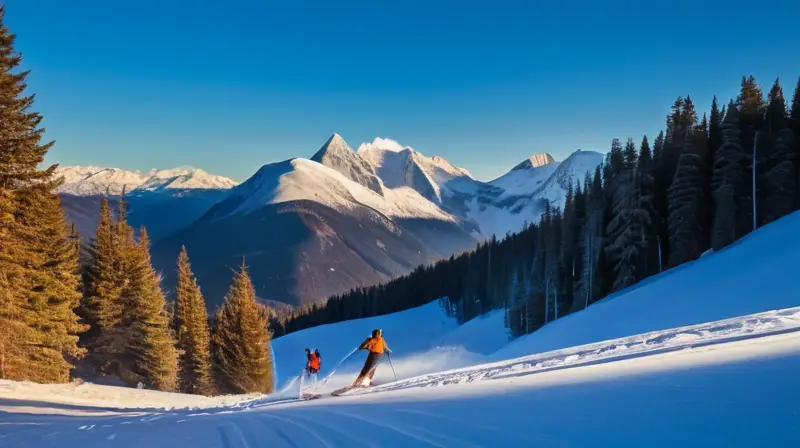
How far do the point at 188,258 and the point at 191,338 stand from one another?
20.8 ft

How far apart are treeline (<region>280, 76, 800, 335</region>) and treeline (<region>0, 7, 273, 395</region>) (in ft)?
97.6

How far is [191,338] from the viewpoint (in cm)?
3859

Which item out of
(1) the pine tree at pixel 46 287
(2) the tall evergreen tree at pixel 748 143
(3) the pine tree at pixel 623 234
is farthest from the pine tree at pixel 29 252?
(2) the tall evergreen tree at pixel 748 143

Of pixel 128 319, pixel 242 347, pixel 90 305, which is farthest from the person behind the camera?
pixel 242 347

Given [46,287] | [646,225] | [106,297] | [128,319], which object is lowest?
[128,319]

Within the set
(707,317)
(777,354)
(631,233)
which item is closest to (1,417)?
(777,354)

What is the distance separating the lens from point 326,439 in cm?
612

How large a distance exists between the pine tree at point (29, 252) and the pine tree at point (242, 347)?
619 inches

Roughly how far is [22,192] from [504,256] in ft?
229

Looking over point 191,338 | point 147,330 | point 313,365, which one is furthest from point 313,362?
point 191,338

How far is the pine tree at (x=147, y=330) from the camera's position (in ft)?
105

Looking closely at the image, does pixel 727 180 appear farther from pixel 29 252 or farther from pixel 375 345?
pixel 29 252

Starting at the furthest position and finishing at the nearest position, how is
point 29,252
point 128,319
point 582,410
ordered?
point 128,319
point 29,252
point 582,410

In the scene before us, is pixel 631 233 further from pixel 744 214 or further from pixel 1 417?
pixel 1 417
